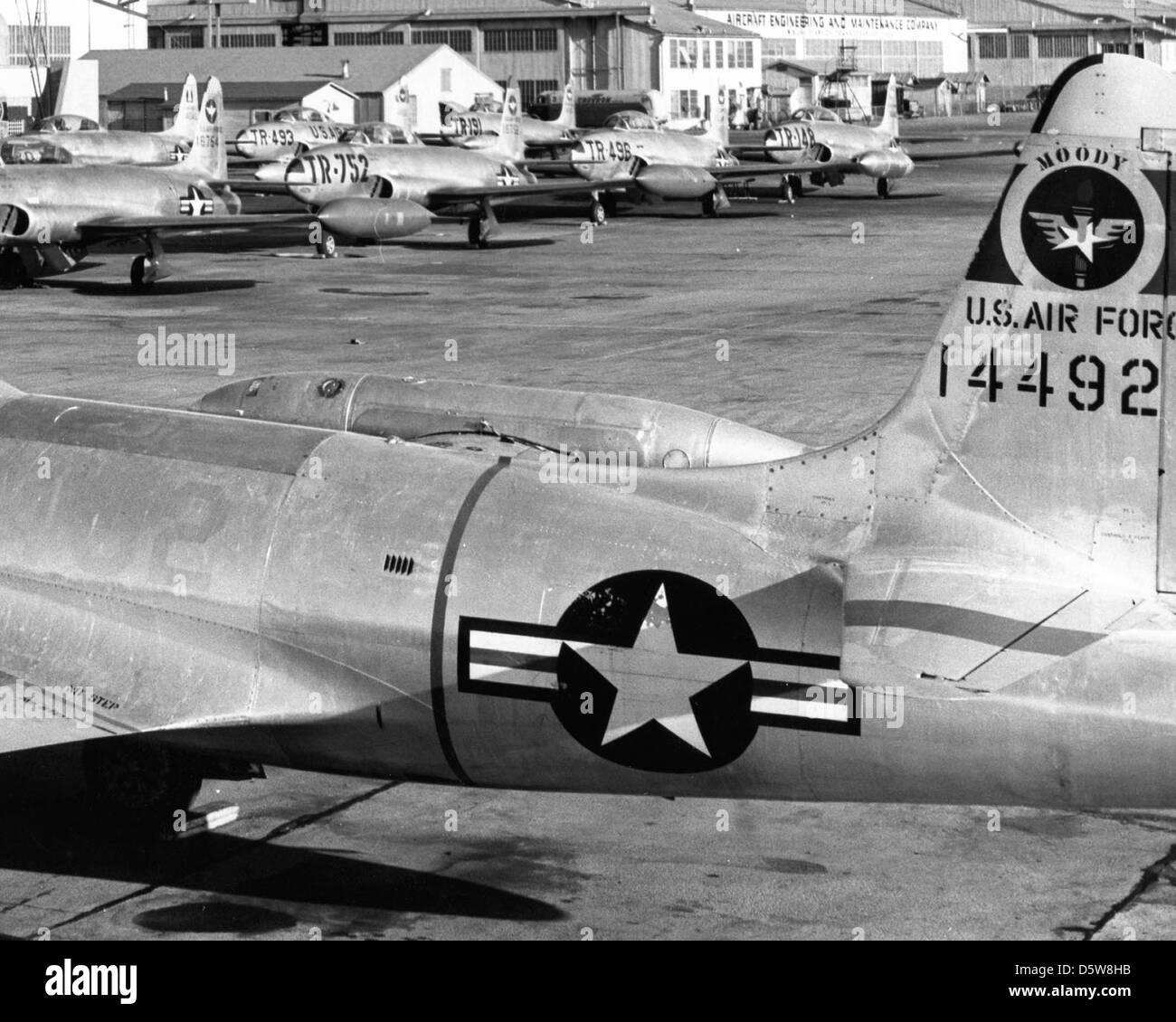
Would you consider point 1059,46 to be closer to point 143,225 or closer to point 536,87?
point 536,87

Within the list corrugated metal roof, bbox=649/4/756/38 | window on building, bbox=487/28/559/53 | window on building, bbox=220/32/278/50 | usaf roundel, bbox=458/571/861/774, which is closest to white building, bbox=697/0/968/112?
corrugated metal roof, bbox=649/4/756/38

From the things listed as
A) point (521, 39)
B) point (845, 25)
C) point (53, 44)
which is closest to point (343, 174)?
point (53, 44)

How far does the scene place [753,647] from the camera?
9.52 metres

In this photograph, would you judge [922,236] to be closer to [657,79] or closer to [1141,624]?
[1141,624]

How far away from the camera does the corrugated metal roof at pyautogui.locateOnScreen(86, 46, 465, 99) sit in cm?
10425

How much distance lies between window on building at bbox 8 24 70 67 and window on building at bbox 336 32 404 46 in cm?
2220

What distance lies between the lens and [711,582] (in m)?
9.82

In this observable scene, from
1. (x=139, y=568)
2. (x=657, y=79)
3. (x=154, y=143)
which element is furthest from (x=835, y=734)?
(x=657, y=79)

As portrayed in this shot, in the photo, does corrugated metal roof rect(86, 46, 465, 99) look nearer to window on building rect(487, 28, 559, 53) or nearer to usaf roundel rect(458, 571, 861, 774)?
window on building rect(487, 28, 559, 53)

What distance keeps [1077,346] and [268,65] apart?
4085 inches

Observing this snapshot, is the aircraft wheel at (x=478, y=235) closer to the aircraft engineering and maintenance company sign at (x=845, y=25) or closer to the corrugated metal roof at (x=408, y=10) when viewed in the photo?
the corrugated metal roof at (x=408, y=10)

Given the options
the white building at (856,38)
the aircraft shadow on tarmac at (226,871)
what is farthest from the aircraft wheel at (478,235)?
the white building at (856,38)

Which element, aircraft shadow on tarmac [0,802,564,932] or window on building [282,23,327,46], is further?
window on building [282,23,327,46]

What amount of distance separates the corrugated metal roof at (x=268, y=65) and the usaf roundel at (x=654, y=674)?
9628 centimetres
